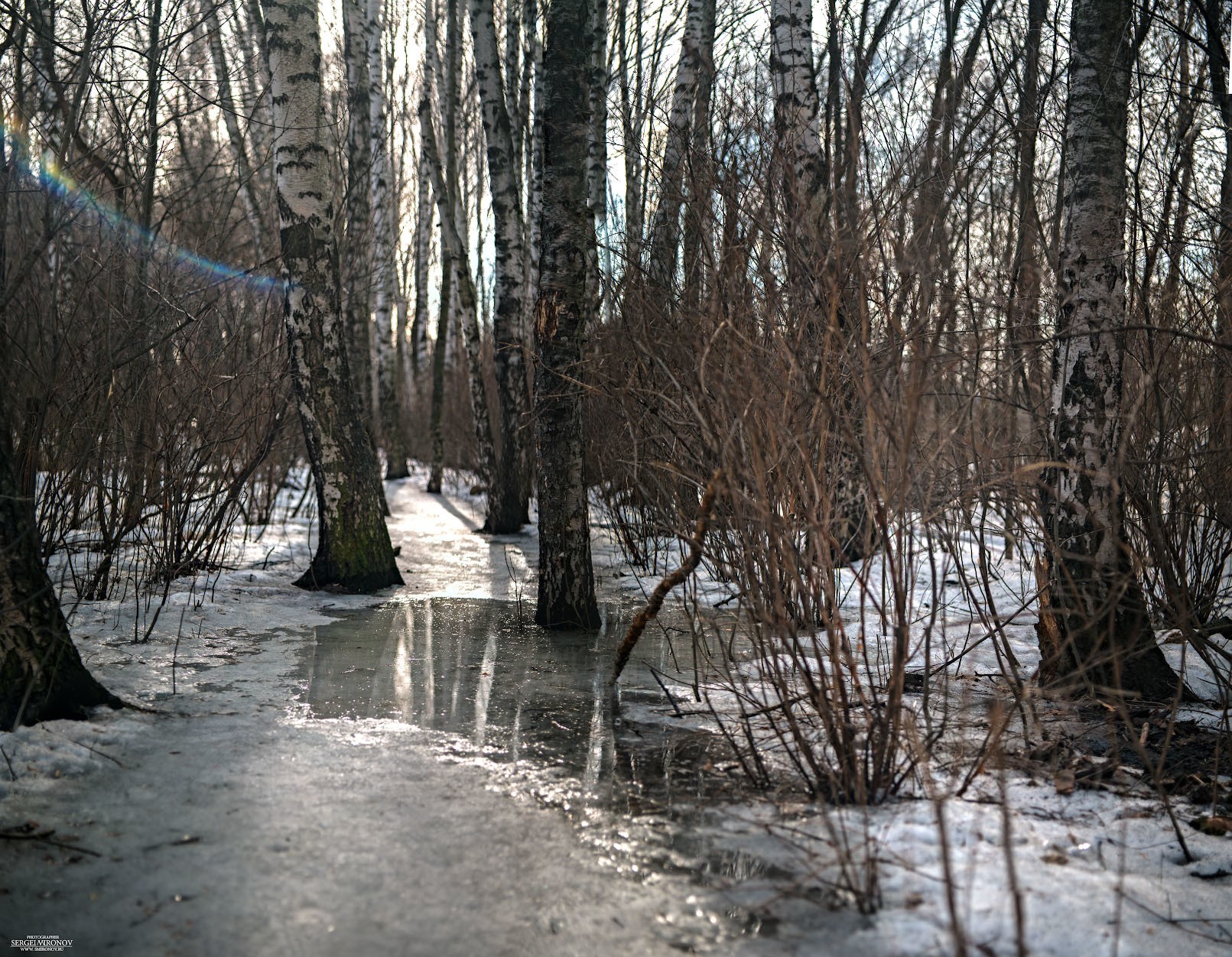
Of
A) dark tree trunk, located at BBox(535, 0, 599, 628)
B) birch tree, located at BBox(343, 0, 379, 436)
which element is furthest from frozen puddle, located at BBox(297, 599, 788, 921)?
birch tree, located at BBox(343, 0, 379, 436)

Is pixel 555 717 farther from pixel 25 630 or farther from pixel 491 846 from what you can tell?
pixel 25 630

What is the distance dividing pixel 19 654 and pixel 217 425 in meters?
2.65

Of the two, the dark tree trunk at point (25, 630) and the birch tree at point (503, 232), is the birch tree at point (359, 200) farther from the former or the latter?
the dark tree trunk at point (25, 630)

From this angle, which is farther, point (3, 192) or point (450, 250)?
point (450, 250)

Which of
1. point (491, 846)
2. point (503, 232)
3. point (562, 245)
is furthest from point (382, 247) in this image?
point (491, 846)

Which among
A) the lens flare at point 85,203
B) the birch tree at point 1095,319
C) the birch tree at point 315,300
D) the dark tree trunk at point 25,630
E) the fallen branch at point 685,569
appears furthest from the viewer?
the birch tree at point 315,300

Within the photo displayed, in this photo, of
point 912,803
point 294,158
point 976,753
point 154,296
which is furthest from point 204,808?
point 294,158

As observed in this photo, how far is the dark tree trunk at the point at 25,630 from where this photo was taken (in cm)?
279

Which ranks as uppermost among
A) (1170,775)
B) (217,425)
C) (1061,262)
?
(1061,262)

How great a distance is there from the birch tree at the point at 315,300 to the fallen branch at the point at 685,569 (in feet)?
8.95

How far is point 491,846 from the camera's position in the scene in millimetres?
2291

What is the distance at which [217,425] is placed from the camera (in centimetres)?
536

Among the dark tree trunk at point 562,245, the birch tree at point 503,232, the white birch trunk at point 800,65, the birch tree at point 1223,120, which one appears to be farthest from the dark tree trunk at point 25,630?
the birch tree at point 503,232

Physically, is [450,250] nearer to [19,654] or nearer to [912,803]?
[19,654]
